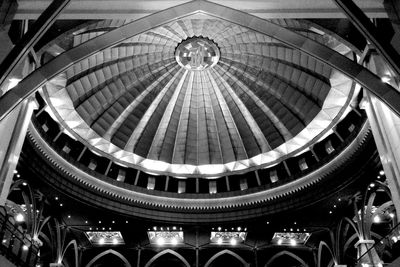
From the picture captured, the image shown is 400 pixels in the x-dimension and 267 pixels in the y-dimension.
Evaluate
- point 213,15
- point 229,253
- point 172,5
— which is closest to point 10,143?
point 172,5

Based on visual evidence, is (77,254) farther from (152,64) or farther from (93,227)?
(152,64)

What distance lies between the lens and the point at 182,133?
38281 millimetres

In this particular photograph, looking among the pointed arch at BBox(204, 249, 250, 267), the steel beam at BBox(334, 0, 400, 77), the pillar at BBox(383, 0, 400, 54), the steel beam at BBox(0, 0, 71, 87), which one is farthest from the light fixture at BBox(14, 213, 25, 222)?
the pillar at BBox(383, 0, 400, 54)

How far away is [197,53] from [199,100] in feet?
14.4

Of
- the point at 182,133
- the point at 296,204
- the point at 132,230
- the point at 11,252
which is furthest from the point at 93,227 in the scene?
the point at 296,204

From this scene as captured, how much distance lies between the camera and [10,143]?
20.3 metres

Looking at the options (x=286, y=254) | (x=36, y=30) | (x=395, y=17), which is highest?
(x=395, y=17)

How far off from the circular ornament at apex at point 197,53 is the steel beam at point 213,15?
15.1 metres

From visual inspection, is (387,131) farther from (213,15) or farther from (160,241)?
(160,241)

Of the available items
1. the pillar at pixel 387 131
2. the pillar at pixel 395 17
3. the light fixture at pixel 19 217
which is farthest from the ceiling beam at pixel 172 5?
the light fixture at pixel 19 217

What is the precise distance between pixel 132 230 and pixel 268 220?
1027 centimetres

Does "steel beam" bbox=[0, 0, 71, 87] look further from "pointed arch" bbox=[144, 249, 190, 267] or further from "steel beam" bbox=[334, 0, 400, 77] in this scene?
"pointed arch" bbox=[144, 249, 190, 267]

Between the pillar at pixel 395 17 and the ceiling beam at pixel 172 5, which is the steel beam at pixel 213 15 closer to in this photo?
the ceiling beam at pixel 172 5

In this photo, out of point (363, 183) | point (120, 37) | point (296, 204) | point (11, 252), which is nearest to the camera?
point (120, 37)
